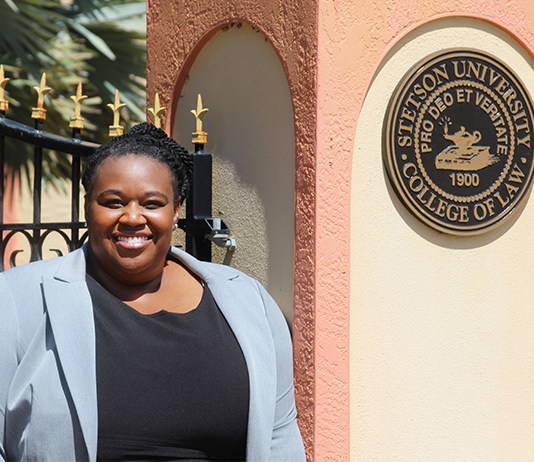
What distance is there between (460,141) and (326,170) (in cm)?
66

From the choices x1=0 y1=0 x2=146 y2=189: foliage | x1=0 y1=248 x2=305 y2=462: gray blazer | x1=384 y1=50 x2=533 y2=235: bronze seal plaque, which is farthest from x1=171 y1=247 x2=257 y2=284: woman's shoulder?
x1=0 y1=0 x2=146 y2=189: foliage

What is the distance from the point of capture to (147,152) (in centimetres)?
211

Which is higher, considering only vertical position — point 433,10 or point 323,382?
point 433,10

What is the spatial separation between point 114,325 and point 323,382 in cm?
101

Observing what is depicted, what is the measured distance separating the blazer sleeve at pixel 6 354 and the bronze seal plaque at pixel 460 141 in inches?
61.9

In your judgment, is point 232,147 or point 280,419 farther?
point 232,147

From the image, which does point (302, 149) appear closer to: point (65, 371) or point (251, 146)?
point (251, 146)

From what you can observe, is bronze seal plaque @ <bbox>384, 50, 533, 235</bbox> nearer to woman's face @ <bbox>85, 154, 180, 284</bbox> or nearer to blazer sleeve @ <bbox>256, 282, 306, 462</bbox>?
blazer sleeve @ <bbox>256, 282, 306, 462</bbox>

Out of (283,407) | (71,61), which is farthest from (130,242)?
(71,61)

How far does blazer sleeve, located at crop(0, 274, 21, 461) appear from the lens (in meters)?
1.79

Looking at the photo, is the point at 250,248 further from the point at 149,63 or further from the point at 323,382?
the point at 149,63

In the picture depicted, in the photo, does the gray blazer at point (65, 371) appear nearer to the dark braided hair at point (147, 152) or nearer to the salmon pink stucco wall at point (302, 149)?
the dark braided hair at point (147, 152)

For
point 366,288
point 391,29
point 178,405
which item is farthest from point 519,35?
point 178,405

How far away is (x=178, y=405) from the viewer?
1.86 m
